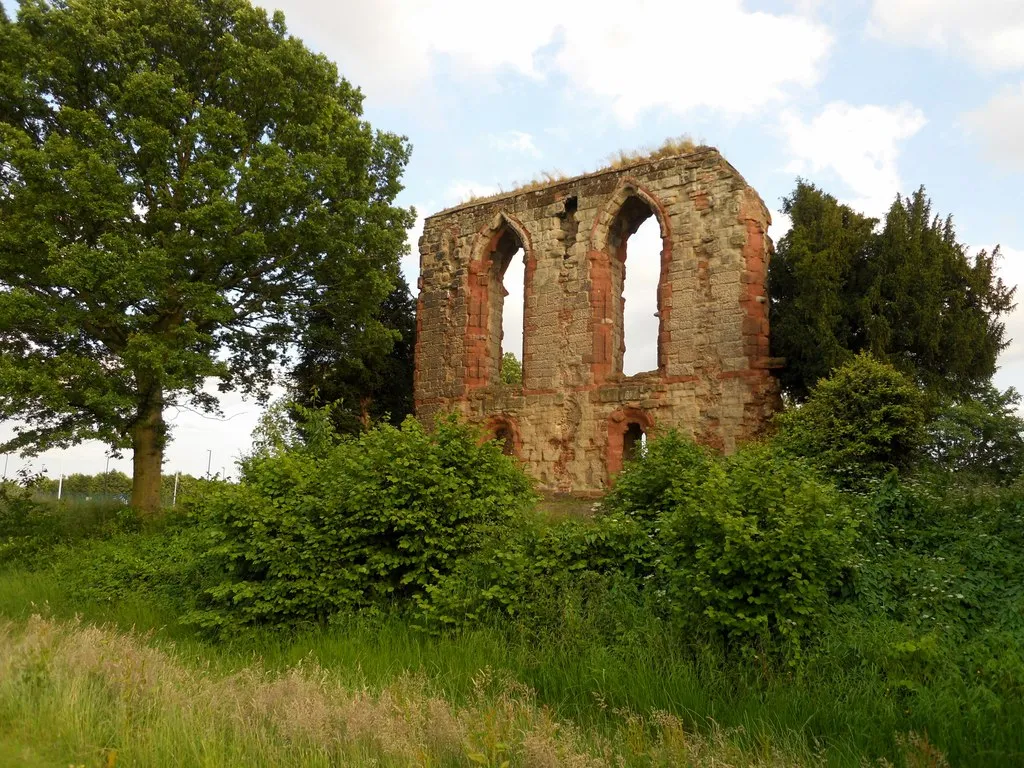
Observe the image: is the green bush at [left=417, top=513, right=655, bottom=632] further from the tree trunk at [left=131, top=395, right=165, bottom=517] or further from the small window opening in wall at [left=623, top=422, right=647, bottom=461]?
the tree trunk at [left=131, top=395, right=165, bottom=517]

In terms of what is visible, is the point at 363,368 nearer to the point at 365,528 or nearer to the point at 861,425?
the point at 365,528

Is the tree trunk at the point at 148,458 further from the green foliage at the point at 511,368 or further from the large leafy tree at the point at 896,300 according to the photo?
the green foliage at the point at 511,368

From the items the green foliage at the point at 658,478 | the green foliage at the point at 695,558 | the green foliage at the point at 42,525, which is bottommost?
the green foliage at the point at 42,525

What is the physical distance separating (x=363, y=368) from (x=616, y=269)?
612 centimetres

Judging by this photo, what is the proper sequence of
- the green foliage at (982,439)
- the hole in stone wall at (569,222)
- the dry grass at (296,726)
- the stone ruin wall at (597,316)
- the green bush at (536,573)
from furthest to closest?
the hole in stone wall at (569,222) < the stone ruin wall at (597,316) < the green foliage at (982,439) < the green bush at (536,573) < the dry grass at (296,726)

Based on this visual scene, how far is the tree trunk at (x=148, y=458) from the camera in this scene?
563 inches

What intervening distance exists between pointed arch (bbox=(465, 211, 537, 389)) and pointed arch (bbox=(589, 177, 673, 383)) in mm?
1831

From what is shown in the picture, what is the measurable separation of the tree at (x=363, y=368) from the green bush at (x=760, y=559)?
11330 mm

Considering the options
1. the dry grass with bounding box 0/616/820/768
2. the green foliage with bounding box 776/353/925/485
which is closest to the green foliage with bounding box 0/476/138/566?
the dry grass with bounding box 0/616/820/768

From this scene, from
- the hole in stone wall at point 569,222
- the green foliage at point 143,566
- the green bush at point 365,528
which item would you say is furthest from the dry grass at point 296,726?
the hole in stone wall at point 569,222

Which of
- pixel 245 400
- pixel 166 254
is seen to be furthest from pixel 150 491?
pixel 166 254

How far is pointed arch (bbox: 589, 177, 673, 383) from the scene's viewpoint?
14664 mm

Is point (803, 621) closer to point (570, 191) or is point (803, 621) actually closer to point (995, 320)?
point (995, 320)

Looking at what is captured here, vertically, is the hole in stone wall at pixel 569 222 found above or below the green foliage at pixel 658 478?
above
